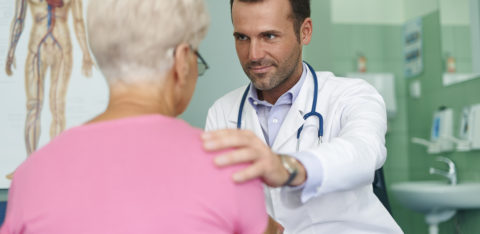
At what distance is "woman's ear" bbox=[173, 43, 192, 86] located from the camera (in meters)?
0.85

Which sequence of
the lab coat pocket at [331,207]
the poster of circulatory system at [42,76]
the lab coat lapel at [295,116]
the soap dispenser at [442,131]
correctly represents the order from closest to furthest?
the lab coat pocket at [331,207] < the lab coat lapel at [295,116] < the poster of circulatory system at [42,76] < the soap dispenser at [442,131]

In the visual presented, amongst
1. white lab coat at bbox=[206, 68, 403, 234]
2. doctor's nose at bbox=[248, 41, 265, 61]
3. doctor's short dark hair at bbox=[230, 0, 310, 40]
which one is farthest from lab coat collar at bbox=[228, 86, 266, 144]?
doctor's short dark hair at bbox=[230, 0, 310, 40]

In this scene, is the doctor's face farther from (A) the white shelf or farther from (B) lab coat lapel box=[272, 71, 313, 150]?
(A) the white shelf

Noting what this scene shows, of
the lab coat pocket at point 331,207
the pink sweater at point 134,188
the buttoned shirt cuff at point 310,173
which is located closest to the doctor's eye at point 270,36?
the lab coat pocket at point 331,207

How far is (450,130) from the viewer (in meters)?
3.62

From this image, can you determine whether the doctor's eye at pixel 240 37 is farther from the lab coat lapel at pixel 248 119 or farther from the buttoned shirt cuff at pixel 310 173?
the buttoned shirt cuff at pixel 310 173

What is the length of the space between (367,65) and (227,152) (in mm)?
3819

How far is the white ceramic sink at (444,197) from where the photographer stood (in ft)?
10.5

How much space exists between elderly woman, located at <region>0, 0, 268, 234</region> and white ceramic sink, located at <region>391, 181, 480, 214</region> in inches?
107

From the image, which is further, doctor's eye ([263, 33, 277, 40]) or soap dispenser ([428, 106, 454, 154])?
soap dispenser ([428, 106, 454, 154])

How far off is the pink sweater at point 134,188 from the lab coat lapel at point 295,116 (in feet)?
2.24

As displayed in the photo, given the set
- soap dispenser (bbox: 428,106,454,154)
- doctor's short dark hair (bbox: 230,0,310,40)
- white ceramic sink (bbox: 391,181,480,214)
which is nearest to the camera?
doctor's short dark hair (bbox: 230,0,310,40)

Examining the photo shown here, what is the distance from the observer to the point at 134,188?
0.75m

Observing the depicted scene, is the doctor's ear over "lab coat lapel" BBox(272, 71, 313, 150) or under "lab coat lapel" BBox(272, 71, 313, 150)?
over
